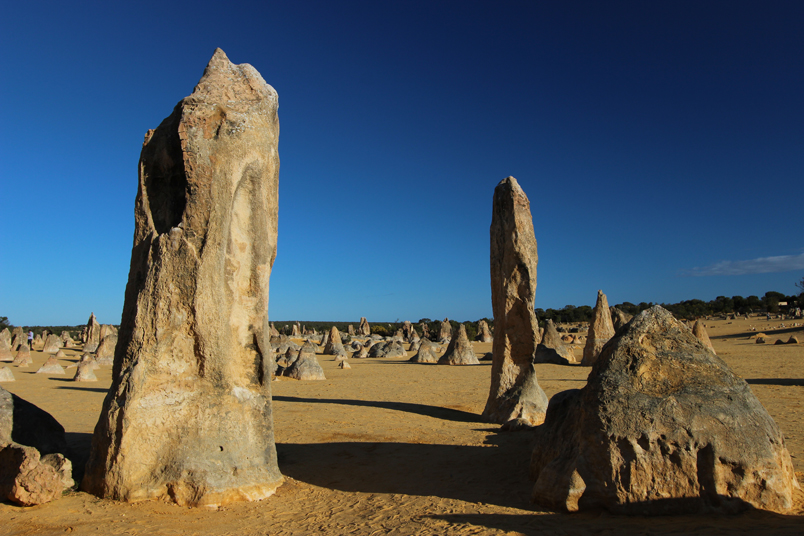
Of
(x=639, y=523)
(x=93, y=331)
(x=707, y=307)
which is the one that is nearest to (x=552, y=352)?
(x=639, y=523)

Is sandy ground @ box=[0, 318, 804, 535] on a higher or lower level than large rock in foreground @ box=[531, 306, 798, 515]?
lower

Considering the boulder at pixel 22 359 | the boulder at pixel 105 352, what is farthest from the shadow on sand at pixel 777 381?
the boulder at pixel 22 359

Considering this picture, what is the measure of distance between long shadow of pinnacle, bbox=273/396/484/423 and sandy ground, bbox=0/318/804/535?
4 cm

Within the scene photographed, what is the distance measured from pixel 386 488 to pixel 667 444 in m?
2.39

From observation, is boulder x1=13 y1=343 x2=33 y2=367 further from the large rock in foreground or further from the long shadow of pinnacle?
the large rock in foreground

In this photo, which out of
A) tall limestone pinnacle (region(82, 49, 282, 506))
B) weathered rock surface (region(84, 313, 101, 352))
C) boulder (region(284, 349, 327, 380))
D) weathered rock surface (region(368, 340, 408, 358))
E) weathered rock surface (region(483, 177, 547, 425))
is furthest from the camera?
weathered rock surface (region(84, 313, 101, 352))

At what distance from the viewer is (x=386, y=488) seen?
466cm

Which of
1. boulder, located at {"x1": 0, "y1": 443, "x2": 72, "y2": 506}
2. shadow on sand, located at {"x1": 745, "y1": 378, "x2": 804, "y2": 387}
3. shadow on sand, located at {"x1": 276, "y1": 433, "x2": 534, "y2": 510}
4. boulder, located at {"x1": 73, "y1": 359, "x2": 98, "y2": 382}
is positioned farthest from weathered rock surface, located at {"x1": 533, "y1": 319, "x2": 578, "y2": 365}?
boulder, located at {"x1": 0, "y1": 443, "x2": 72, "y2": 506}

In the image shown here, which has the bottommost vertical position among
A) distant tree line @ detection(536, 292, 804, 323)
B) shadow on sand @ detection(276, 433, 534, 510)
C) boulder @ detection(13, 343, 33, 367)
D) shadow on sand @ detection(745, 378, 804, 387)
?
shadow on sand @ detection(276, 433, 534, 510)

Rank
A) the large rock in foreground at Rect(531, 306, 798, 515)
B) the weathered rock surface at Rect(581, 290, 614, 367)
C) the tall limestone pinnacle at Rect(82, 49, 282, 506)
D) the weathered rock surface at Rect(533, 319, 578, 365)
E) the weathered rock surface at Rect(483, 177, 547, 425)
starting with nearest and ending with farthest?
the large rock in foreground at Rect(531, 306, 798, 515) < the tall limestone pinnacle at Rect(82, 49, 282, 506) < the weathered rock surface at Rect(483, 177, 547, 425) < the weathered rock surface at Rect(581, 290, 614, 367) < the weathered rock surface at Rect(533, 319, 578, 365)

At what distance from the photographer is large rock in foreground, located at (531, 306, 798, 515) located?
3.46 meters

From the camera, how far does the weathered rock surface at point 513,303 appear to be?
8.09 metres

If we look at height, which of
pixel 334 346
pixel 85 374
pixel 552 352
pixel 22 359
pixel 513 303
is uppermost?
pixel 513 303

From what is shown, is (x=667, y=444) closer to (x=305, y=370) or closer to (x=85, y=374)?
(x=305, y=370)
